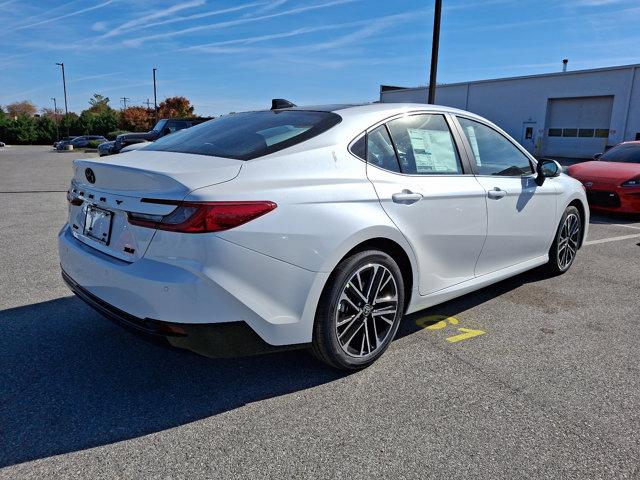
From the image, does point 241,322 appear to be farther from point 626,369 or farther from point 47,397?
point 626,369

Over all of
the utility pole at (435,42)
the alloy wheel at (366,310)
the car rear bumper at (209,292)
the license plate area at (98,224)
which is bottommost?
the alloy wheel at (366,310)

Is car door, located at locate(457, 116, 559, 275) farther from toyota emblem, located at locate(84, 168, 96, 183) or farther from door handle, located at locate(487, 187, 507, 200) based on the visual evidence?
toyota emblem, located at locate(84, 168, 96, 183)

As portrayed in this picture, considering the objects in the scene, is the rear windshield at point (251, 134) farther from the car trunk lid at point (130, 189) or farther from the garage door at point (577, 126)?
the garage door at point (577, 126)

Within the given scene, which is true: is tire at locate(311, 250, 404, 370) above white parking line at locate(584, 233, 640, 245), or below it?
above

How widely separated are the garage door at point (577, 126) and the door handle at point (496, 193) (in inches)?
1169

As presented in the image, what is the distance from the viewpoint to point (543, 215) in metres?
4.42

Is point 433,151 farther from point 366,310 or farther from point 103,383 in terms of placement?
point 103,383

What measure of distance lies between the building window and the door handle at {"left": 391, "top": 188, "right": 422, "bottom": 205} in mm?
31396

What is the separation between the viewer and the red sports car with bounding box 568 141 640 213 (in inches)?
332

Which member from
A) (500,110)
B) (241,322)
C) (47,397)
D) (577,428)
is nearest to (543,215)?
(577,428)

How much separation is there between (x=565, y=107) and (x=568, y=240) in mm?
30453

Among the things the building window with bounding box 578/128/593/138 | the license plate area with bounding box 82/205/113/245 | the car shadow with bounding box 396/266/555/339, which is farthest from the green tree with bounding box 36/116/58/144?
the license plate area with bounding box 82/205/113/245

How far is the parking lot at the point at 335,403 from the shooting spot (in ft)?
7.20

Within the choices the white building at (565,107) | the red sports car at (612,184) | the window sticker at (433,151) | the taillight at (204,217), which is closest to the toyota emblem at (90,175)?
the taillight at (204,217)
